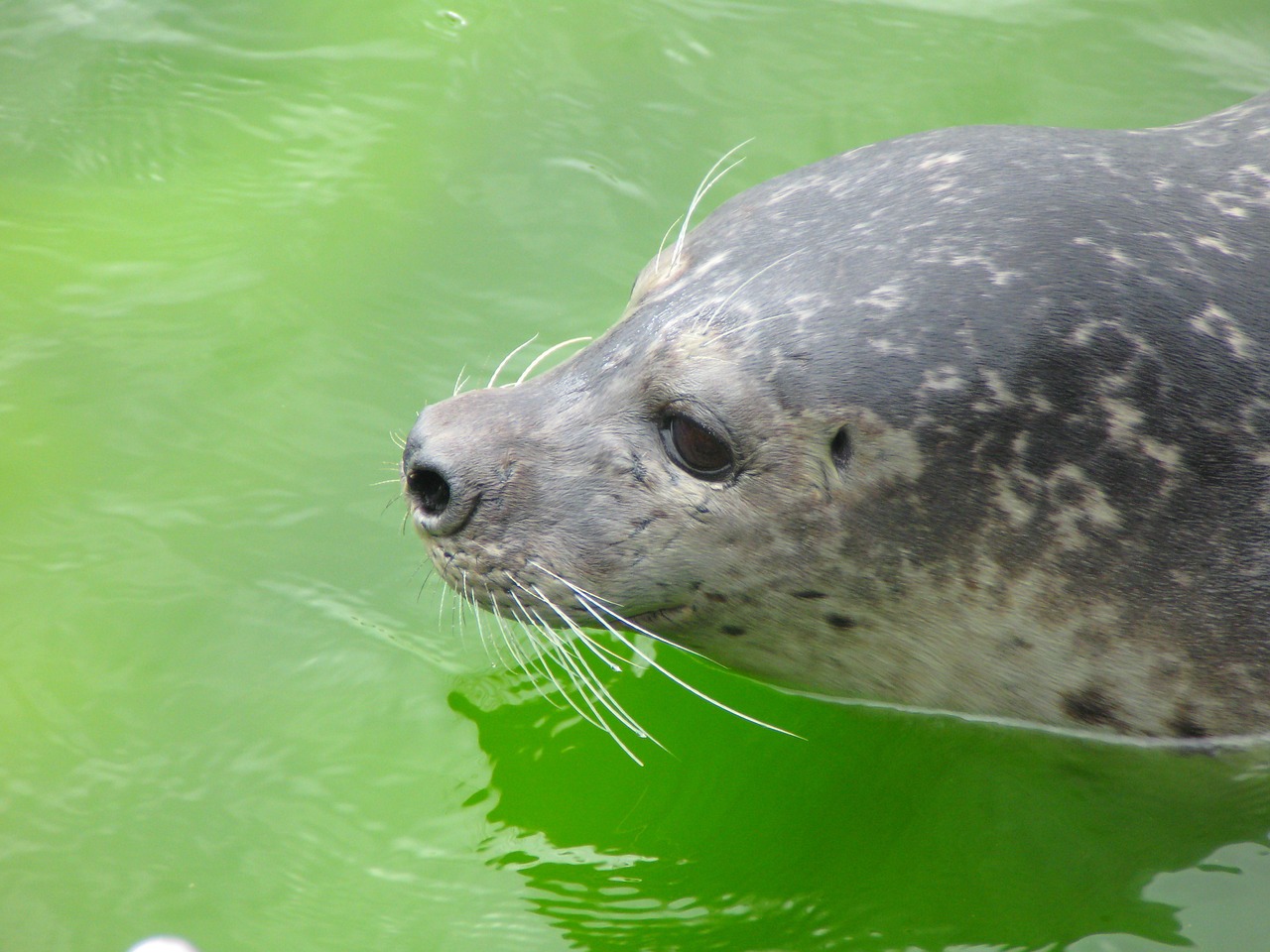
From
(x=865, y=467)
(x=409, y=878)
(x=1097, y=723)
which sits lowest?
(x=409, y=878)

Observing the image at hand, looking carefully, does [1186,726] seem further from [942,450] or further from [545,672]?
[545,672]

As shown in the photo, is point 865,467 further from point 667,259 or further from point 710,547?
point 667,259

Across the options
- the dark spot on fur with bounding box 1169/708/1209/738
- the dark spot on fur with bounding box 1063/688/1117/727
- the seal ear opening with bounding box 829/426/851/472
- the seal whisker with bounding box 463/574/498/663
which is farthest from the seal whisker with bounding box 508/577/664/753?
the dark spot on fur with bounding box 1169/708/1209/738

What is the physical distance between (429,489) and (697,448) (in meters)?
0.65

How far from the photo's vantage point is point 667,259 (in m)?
3.54

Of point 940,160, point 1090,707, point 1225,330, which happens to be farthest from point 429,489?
point 1225,330

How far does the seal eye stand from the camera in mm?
3119

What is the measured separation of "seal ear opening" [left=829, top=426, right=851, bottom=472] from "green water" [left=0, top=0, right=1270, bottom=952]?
0.78m

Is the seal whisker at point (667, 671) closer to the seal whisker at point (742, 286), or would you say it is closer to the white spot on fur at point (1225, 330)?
the seal whisker at point (742, 286)

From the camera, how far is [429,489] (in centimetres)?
334

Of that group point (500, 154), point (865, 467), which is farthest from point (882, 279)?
point (500, 154)

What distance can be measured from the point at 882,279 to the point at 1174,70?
2.96 meters

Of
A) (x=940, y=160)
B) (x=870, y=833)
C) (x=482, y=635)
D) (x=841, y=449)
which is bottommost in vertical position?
(x=870, y=833)

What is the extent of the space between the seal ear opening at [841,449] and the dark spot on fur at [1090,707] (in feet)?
2.52
